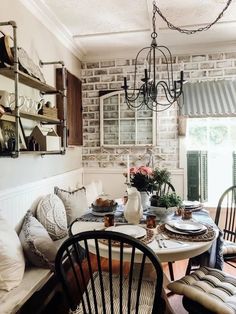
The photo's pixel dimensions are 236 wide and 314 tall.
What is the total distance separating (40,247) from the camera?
1.90m

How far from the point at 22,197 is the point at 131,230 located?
1057mm

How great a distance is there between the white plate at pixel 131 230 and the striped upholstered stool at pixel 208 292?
37 cm

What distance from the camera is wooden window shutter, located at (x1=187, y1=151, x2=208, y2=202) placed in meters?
3.72

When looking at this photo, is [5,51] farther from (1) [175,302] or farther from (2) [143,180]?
(1) [175,302]

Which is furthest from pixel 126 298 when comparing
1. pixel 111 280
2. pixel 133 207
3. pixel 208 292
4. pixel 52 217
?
pixel 52 217

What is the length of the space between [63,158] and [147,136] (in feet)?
3.98

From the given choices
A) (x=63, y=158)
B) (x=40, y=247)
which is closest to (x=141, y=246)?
(x=40, y=247)

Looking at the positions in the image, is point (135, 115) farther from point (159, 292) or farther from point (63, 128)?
point (159, 292)

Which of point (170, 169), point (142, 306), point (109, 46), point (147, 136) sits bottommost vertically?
point (142, 306)

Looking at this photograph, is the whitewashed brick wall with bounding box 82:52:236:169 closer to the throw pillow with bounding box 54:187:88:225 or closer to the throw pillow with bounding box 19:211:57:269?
the throw pillow with bounding box 54:187:88:225

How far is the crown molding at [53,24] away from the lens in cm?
250

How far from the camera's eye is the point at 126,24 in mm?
2977

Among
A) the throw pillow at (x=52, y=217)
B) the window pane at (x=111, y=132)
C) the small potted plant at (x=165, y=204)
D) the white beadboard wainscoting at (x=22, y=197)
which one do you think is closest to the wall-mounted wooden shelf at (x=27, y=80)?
the white beadboard wainscoting at (x=22, y=197)

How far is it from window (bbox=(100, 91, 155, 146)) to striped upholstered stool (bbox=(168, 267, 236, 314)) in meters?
2.22
